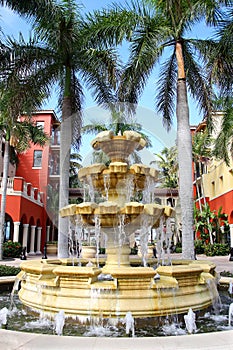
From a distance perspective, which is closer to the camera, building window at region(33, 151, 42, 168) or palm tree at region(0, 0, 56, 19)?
palm tree at region(0, 0, 56, 19)

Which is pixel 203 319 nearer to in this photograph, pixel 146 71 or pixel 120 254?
pixel 120 254

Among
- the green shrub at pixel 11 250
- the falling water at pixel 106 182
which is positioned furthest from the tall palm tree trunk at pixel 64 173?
the green shrub at pixel 11 250

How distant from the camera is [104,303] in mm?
5492

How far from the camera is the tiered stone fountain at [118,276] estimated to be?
5523 mm

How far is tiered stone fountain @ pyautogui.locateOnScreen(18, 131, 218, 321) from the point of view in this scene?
552cm

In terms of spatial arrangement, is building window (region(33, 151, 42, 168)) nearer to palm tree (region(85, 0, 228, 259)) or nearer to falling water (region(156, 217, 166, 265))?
palm tree (region(85, 0, 228, 259))

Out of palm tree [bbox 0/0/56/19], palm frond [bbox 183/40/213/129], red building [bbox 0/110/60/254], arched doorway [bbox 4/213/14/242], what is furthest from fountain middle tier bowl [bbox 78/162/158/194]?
arched doorway [bbox 4/213/14/242]

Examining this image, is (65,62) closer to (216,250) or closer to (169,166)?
(216,250)

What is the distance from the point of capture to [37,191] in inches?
1254

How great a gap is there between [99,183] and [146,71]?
21.1 ft

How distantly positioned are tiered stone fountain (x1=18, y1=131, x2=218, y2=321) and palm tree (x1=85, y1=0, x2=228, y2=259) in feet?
11.3

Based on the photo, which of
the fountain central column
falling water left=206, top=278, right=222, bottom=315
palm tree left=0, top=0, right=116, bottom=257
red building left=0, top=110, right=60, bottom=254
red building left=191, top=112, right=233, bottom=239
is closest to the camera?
falling water left=206, top=278, right=222, bottom=315

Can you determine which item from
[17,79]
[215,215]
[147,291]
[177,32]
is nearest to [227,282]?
[147,291]

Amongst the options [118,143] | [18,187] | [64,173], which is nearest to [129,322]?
[118,143]
